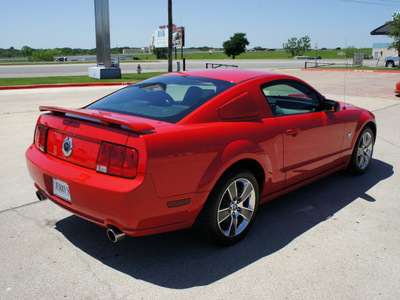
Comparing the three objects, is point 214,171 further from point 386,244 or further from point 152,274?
point 386,244

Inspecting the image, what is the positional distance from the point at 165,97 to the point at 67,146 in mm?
1050

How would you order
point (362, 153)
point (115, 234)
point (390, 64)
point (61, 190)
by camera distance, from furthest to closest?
point (390, 64), point (362, 153), point (61, 190), point (115, 234)

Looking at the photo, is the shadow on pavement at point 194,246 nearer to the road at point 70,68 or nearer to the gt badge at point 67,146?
the gt badge at point 67,146

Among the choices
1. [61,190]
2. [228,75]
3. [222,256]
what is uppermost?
[228,75]

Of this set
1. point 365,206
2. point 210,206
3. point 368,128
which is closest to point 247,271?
point 210,206

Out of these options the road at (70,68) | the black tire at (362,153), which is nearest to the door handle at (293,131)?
the black tire at (362,153)

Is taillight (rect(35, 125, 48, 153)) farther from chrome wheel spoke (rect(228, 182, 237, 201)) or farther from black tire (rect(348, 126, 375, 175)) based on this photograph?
black tire (rect(348, 126, 375, 175))

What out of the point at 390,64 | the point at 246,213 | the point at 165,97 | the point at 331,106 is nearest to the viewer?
the point at 246,213

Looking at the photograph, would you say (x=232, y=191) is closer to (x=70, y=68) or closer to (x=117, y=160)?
(x=117, y=160)

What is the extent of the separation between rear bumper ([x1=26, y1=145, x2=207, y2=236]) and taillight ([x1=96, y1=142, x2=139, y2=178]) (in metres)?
0.04

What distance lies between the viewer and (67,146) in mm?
3094

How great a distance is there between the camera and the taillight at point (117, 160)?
2.69 metres

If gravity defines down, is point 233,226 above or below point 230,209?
below

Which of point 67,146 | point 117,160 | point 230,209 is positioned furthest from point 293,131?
point 67,146
